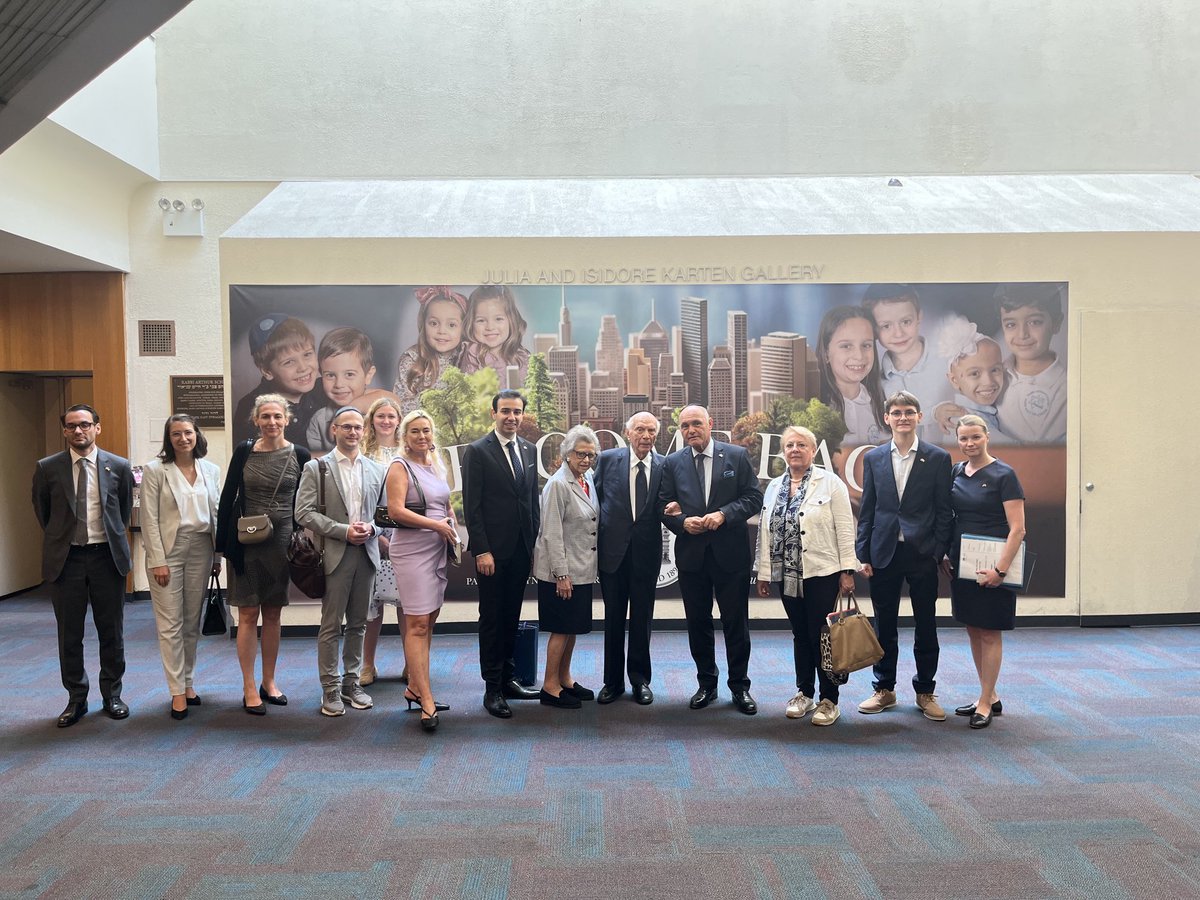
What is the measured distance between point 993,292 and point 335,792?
18.3 feet

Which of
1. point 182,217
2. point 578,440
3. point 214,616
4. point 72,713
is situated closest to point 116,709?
point 72,713

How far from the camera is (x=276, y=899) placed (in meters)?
2.82

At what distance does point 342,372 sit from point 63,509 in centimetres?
237

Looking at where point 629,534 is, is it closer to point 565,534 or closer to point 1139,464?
point 565,534

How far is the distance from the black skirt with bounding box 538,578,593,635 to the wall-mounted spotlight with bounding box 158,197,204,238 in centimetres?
539

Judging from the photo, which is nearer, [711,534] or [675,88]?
[711,534]

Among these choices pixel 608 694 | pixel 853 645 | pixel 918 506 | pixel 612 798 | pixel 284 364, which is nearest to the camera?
pixel 612 798

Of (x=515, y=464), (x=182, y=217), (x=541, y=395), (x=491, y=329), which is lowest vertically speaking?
(x=515, y=464)

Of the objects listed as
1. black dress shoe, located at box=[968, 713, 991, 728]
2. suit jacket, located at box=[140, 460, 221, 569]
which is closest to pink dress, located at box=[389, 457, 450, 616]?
suit jacket, located at box=[140, 460, 221, 569]

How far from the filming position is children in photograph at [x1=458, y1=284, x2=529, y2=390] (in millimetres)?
6684

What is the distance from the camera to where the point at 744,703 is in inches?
184

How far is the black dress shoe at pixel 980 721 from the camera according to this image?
14.5 ft

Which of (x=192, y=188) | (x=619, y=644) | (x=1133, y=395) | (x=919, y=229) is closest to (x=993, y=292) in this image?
(x=919, y=229)

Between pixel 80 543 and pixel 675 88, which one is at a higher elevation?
pixel 675 88
